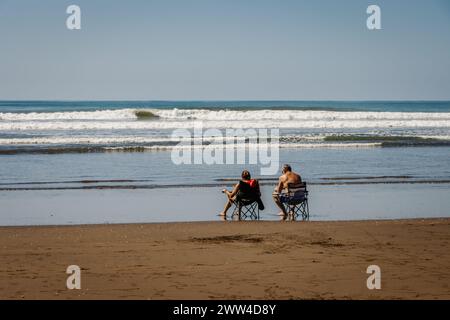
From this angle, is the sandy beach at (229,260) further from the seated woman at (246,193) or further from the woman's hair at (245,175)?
the woman's hair at (245,175)

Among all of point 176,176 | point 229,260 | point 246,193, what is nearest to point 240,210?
point 246,193

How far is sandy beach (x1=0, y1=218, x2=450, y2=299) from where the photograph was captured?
7.29 m

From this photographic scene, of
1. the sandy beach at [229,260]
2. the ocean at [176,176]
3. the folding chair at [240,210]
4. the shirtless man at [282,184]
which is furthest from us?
the ocean at [176,176]

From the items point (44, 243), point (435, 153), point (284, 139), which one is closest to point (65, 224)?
point (44, 243)

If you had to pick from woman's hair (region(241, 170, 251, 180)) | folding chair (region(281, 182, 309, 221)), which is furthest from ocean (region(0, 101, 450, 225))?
woman's hair (region(241, 170, 251, 180))

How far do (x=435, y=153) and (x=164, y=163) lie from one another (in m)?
10.1

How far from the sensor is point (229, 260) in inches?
339

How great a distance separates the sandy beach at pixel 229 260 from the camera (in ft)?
23.9

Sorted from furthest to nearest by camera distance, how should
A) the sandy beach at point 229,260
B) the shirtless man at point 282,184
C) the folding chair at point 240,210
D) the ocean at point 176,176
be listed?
1. the ocean at point 176,176
2. the shirtless man at point 282,184
3. the folding chair at point 240,210
4. the sandy beach at point 229,260

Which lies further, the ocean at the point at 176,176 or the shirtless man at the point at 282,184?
the ocean at the point at 176,176

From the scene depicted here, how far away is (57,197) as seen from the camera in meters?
15.0

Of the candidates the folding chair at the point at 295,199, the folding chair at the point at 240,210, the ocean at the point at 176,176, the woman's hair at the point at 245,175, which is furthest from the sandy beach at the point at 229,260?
the ocean at the point at 176,176

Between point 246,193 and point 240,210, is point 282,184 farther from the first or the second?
point 240,210
